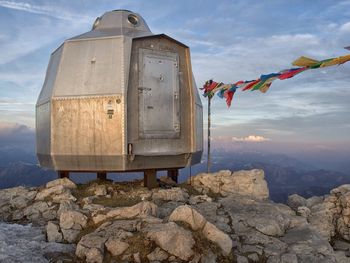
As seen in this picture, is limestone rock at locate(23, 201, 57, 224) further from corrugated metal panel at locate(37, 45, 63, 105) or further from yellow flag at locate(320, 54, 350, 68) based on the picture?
yellow flag at locate(320, 54, 350, 68)

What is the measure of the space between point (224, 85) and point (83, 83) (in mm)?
6762

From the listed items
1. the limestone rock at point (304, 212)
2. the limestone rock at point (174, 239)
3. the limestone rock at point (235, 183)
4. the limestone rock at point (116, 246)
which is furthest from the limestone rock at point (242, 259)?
the limestone rock at point (304, 212)

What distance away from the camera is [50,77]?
16016mm

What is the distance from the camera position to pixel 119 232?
349 inches

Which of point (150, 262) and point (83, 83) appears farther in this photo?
point (83, 83)

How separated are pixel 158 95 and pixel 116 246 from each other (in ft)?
26.6

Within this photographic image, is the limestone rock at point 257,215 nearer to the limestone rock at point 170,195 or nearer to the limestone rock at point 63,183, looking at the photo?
the limestone rock at point 170,195

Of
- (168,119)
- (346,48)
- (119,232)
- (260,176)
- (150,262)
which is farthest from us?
(260,176)

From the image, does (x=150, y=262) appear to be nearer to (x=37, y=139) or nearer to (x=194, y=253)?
(x=194, y=253)

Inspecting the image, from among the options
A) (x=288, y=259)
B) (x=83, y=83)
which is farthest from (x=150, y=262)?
(x=83, y=83)

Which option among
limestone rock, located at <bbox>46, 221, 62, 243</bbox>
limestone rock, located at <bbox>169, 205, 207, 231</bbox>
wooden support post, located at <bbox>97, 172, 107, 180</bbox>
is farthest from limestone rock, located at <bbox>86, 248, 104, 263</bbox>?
wooden support post, located at <bbox>97, 172, 107, 180</bbox>

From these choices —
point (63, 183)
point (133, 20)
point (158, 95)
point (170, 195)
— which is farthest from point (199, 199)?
point (133, 20)

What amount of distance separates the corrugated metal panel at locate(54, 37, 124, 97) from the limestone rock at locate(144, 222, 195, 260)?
23.5ft

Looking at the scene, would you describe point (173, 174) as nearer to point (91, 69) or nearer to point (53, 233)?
point (91, 69)
